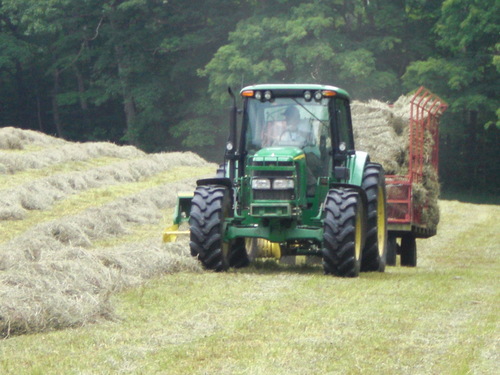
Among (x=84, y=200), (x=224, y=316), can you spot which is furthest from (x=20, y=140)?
(x=224, y=316)

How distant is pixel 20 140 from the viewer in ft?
86.6

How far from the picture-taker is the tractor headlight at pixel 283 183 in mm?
12055

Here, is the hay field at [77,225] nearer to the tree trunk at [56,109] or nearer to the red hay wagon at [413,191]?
the red hay wagon at [413,191]

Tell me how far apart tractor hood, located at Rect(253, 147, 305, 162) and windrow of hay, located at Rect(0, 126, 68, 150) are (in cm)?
1451

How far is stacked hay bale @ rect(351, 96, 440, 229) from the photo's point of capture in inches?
639

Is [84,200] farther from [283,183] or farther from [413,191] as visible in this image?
[283,183]

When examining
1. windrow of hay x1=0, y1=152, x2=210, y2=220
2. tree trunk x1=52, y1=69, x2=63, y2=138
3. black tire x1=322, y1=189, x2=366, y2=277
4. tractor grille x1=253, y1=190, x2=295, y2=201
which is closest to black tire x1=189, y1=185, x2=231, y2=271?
tractor grille x1=253, y1=190, x2=295, y2=201

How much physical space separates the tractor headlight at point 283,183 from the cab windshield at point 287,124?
654 mm

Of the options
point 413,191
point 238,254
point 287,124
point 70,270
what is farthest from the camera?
point 413,191

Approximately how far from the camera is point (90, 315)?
838 centimetres

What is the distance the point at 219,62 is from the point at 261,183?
31.1 metres

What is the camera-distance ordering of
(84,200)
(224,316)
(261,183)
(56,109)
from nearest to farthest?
(224,316), (261,183), (84,200), (56,109)

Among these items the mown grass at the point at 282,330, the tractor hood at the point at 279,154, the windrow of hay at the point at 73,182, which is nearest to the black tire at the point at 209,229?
the mown grass at the point at 282,330

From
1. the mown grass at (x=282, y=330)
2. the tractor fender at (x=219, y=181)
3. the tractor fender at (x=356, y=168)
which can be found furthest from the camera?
the tractor fender at (x=356, y=168)
